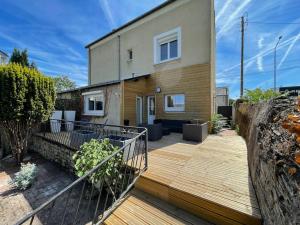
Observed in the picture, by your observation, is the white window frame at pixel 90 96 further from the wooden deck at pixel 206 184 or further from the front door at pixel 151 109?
the wooden deck at pixel 206 184

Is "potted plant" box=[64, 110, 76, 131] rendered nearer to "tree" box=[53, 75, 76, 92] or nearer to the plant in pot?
the plant in pot

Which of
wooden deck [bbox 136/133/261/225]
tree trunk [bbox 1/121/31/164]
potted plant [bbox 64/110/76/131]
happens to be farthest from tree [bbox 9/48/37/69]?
wooden deck [bbox 136/133/261/225]

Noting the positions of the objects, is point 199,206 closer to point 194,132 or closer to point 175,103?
point 194,132

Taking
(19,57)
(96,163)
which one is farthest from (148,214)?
(19,57)

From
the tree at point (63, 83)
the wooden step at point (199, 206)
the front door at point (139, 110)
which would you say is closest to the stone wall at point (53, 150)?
the wooden step at point (199, 206)

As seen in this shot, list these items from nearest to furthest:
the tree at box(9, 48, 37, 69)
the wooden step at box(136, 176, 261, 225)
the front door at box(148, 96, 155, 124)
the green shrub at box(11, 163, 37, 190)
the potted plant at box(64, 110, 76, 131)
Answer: the wooden step at box(136, 176, 261, 225)
the green shrub at box(11, 163, 37, 190)
the potted plant at box(64, 110, 76, 131)
the front door at box(148, 96, 155, 124)
the tree at box(9, 48, 37, 69)

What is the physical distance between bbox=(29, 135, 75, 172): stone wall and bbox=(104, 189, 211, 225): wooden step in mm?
4293

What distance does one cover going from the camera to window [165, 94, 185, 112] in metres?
9.45

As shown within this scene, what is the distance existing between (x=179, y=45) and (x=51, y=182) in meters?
9.32

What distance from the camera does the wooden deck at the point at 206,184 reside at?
2.35 m

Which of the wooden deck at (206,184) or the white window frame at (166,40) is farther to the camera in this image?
the white window frame at (166,40)

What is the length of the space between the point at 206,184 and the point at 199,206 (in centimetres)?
53

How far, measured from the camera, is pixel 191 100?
352 inches

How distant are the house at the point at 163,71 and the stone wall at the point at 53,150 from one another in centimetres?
318
